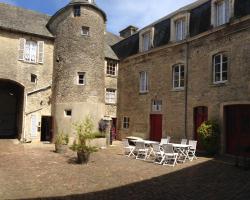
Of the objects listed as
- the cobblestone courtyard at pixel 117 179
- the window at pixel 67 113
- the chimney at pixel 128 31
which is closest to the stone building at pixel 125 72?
the window at pixel 67 113

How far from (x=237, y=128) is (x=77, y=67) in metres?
10.3

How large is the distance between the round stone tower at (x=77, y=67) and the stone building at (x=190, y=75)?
8.36ft

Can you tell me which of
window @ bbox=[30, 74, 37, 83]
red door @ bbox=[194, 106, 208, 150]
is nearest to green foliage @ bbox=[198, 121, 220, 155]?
red door @ bbox=[194, 106, 208, 150]

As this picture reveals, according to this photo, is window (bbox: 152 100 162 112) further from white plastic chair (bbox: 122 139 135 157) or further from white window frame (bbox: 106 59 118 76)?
white window frame (bbox: 106 59 118 76)

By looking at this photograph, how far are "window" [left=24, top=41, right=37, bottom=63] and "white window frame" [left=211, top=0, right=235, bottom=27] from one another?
1130 cm

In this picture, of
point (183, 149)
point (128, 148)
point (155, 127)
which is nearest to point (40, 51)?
point (155, 127)

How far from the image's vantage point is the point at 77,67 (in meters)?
18.4

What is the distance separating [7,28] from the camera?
57.7 ft

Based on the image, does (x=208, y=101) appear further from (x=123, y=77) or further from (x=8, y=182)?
(x=8, y=182)

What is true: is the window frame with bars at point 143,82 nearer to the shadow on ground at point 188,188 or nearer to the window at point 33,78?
the window at point 33,78

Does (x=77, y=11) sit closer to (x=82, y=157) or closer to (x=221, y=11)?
(x=221, y=11)

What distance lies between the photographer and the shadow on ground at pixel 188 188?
22.5 feet

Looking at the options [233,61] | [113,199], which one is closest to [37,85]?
[233,61]

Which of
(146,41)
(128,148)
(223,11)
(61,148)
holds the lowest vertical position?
(61,148)
